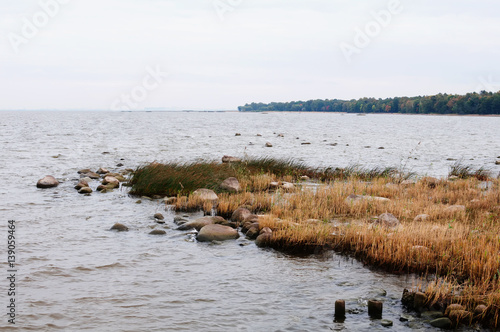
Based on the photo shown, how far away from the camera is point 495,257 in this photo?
26.6 ft

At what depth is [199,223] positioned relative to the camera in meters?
12.3

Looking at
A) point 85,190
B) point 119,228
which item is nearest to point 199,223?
point 119,228

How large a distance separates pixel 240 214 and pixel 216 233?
1994 millimetres

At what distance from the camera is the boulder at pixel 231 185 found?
55.5 feet

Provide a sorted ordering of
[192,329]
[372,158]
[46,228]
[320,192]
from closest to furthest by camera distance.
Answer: [192,329] < [46,228] < [320,192] < [372,158]

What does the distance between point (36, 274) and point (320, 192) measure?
31.6ft

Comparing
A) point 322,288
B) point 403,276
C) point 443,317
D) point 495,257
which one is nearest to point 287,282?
point 322,288

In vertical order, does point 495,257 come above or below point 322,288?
above

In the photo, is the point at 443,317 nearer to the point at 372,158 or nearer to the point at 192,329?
the point at 192,329

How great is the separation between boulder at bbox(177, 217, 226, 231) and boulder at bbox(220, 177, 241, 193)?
14.0 ft

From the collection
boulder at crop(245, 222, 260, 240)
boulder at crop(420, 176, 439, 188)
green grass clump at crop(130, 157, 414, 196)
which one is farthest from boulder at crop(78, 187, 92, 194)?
boulder at crop(420, 176, 439, 188)

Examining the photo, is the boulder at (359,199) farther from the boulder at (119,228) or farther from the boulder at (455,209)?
the boulder at (119,228)

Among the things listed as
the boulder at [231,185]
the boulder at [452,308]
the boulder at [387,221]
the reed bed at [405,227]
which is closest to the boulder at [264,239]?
the reed bed at [405,227]

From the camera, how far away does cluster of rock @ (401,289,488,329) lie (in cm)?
652
